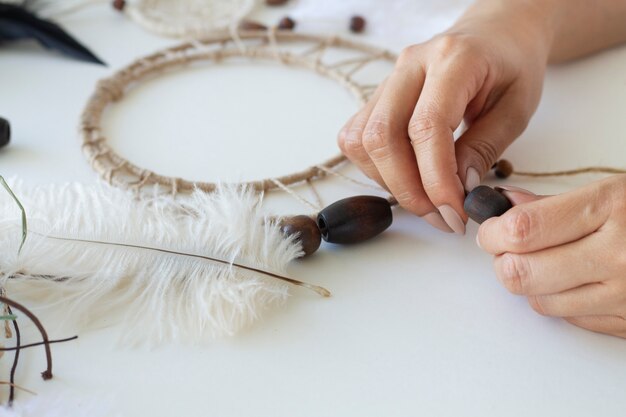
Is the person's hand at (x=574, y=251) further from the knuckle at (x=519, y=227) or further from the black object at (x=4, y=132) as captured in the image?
the black object at (x=4, y=132)

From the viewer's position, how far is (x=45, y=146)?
3.67 ft

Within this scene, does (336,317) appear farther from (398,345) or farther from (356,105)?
(356,105)

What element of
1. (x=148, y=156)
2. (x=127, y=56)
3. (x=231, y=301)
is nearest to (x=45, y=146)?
(x=148, y=156)

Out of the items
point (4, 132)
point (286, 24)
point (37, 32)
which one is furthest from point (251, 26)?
point (4, 132)

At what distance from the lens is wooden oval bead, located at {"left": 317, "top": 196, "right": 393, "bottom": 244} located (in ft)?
2.85


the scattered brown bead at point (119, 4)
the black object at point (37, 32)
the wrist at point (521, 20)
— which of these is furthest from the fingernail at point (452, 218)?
the scattered brown bead at point (119, 4)

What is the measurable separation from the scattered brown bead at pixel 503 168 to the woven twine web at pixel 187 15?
0.76 m

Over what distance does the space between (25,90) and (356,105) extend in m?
0.65

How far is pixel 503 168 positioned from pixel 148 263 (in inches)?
21.4

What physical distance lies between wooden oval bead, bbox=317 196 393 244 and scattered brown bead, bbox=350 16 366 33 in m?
0.70

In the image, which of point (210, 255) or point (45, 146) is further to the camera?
point (45, 146)

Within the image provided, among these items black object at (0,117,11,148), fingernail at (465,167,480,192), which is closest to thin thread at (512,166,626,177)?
fingernail at (465,167,480,192)

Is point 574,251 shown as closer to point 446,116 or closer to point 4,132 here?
point 446,116

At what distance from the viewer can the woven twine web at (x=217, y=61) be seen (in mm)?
1022
